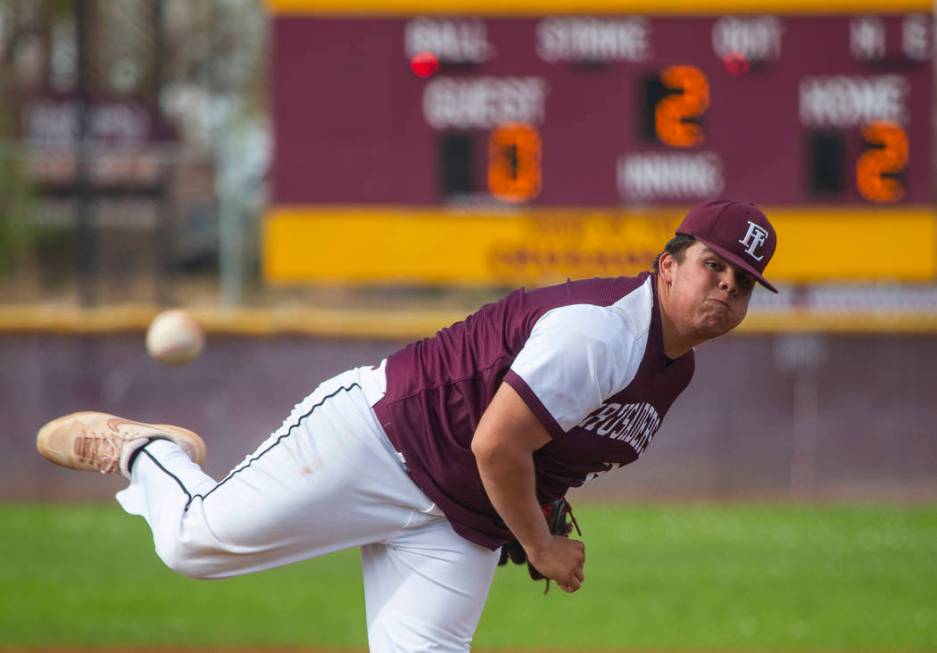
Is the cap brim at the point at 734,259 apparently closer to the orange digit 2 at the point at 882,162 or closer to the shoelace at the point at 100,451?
the shoelace at the point at 100,451

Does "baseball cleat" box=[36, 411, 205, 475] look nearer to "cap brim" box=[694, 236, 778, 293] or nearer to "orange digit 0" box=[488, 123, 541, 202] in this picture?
"cap brim" box=[694, 236, 778, 293]

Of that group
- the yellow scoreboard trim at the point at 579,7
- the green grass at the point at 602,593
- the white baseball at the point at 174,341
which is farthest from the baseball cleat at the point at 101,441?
the yellow scoreboard trim at the point at 579,7

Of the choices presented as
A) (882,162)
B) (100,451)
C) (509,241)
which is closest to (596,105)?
(509,241)

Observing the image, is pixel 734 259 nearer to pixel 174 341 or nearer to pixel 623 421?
pixel 623 421

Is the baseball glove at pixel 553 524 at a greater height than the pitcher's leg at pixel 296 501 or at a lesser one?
lesser

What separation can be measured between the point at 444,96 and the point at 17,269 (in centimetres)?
463

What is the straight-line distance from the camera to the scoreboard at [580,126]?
10.1 m

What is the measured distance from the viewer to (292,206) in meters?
10.3

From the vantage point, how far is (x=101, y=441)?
3805 millimetres

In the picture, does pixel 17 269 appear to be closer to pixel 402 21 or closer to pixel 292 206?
pixel 292 206

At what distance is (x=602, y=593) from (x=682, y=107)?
3930mm

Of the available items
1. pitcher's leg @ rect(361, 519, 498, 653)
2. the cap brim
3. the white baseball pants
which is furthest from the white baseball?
the cap brim

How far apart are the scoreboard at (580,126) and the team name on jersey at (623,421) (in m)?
6.79

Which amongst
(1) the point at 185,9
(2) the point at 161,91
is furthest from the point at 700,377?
(1) the point at 185,9
